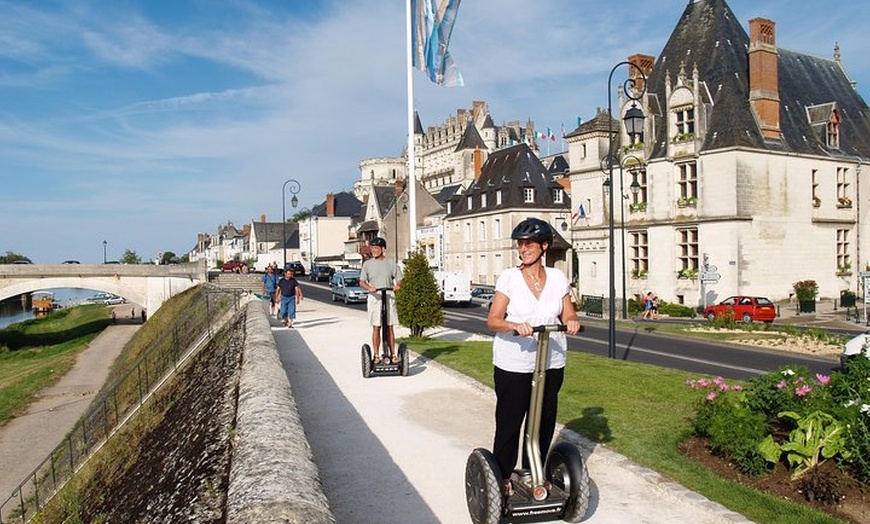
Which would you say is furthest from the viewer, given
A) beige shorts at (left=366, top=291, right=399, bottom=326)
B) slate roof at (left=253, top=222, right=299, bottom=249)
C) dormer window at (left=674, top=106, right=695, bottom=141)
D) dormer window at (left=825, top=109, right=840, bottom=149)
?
slate roof at (left=253, top=222, right=299, bottom=249)

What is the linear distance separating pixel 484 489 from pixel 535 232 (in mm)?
1694

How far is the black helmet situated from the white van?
3318 cm

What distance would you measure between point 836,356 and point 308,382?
1478cm

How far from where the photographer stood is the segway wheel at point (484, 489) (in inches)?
183

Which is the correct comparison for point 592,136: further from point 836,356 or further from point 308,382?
point 308,382

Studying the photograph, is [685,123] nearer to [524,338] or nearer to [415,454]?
[415,454]

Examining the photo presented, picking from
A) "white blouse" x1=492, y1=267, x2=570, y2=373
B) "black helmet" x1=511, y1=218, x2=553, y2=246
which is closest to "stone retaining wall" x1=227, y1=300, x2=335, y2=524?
"white blouse" x1=492, y1=267, x2=570, y2=373

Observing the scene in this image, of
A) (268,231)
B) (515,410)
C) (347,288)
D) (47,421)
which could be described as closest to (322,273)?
(347,288)

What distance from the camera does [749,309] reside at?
3116cm

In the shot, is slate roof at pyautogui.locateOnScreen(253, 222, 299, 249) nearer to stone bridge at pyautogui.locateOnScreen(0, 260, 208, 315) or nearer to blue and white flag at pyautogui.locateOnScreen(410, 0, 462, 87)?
stone bridge at pyautogui.locateOnScreen(0, 260, 208, 315)

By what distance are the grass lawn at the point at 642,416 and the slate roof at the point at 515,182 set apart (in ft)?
131

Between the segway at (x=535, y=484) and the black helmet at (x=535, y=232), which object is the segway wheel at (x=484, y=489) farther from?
the black helmet at (x=535, y=232)

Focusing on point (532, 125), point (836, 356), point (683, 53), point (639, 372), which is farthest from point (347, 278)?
point (532, 125)

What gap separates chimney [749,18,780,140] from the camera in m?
34.8
